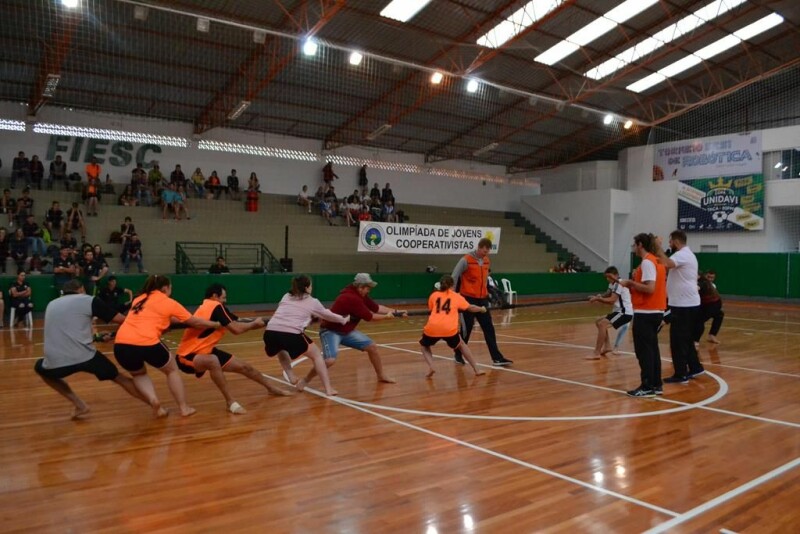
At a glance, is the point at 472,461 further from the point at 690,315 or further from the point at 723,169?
the point at 723,169

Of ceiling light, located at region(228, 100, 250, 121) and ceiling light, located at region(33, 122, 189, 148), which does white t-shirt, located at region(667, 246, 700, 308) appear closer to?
ceiling light, located at region(228, 100, 250, 121)

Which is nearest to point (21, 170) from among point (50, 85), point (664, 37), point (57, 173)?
point (57, 173)

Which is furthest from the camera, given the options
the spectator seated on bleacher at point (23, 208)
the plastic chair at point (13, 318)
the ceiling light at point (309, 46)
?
the spectator seated on bleacher at point (23, 208)

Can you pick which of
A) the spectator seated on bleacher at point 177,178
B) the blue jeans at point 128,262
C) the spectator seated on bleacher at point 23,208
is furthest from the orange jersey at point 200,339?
the spectator seated on bleacher at point 177,178

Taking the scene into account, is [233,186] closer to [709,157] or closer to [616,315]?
[616,315]

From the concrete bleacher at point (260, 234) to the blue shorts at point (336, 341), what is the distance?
13037 mm

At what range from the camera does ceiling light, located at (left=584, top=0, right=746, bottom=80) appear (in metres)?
19.7

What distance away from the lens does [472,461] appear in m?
5.04

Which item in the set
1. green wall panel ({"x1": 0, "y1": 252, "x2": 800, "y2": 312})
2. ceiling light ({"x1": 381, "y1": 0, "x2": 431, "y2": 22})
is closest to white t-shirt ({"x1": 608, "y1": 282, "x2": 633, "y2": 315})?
ceiling light ({"x1": 381, "y1": 0, "x2": 431, "y2": 22})

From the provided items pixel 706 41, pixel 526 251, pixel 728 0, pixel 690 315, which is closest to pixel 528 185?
pixel 526 251

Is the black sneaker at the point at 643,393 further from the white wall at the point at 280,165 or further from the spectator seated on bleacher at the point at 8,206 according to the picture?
the white wall at the point at 280,165

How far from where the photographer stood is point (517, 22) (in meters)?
18.3

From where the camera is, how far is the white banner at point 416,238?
20.7 meters

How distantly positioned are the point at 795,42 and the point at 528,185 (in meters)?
14.3
